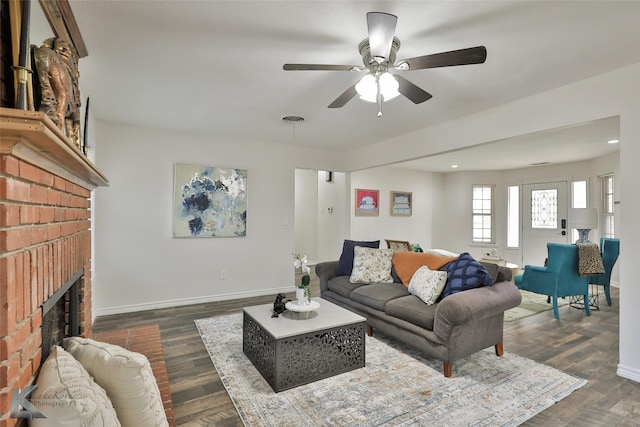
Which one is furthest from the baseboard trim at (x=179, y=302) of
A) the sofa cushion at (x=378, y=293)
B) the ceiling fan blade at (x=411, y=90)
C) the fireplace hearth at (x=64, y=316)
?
the ceiling fan blade at (x=411, y=90)

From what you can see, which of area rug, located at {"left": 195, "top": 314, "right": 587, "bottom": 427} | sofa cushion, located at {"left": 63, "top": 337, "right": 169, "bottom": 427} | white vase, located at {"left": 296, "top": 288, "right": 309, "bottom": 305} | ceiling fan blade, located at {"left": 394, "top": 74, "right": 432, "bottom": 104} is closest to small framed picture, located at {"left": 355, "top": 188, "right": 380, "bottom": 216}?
area rug, located at {"left": 195, "top": 314, "right": 587, "bottom": 427}

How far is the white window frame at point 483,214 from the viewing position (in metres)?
7.86

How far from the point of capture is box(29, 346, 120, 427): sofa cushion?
0.85m

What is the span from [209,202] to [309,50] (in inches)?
113

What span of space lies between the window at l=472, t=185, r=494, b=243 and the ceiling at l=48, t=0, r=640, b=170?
5200 mm

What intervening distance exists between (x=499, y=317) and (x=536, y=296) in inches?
114

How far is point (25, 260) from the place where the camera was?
0.94 metres

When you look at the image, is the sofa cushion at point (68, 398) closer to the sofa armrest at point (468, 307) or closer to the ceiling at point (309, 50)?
the ceiling at point (309, 50)

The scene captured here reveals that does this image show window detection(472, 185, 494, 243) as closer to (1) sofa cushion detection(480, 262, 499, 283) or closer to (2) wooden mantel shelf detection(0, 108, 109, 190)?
(1) sofa cushion detection(480, 262, 499, 283)

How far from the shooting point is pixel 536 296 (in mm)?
4887

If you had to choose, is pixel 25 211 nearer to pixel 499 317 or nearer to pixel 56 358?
pixel 56 358

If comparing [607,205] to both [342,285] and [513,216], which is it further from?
[342,285]

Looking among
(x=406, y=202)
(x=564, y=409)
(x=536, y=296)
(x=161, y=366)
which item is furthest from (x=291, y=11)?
(x=406, y=202)

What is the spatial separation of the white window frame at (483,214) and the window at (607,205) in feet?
7.02
